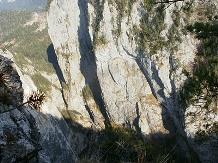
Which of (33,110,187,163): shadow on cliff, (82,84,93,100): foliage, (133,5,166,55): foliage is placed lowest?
(33,110,187,163): shadow on cliff

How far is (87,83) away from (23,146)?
8062 cm

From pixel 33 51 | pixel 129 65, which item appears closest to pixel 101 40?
pixel 129 65

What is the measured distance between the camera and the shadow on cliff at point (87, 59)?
3250 inches

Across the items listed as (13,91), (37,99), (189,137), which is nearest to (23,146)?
(37,99)

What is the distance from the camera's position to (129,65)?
70.9 m

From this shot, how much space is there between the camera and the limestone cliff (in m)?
60.4

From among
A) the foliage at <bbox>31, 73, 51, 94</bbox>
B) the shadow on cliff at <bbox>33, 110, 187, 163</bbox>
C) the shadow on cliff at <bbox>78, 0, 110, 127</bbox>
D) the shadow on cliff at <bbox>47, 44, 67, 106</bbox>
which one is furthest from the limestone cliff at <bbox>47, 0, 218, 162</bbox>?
the foliage at <bbox>31, 73, 51, 94</bbox>

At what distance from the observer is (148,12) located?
66.1 metres

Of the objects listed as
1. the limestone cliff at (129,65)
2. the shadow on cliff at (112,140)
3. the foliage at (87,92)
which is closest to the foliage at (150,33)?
the limestone cliff at (129,65)

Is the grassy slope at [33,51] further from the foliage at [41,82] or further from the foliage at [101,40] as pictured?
the foliage at [101,40]

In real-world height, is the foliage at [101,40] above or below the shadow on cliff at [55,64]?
below

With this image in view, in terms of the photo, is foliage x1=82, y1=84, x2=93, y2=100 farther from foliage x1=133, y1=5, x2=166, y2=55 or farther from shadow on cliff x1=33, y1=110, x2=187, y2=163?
foliage x1=133, y1=5, x2=166, y2=55

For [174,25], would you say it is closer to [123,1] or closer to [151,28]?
[151,28]

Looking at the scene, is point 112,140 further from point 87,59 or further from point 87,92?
point 87,59
